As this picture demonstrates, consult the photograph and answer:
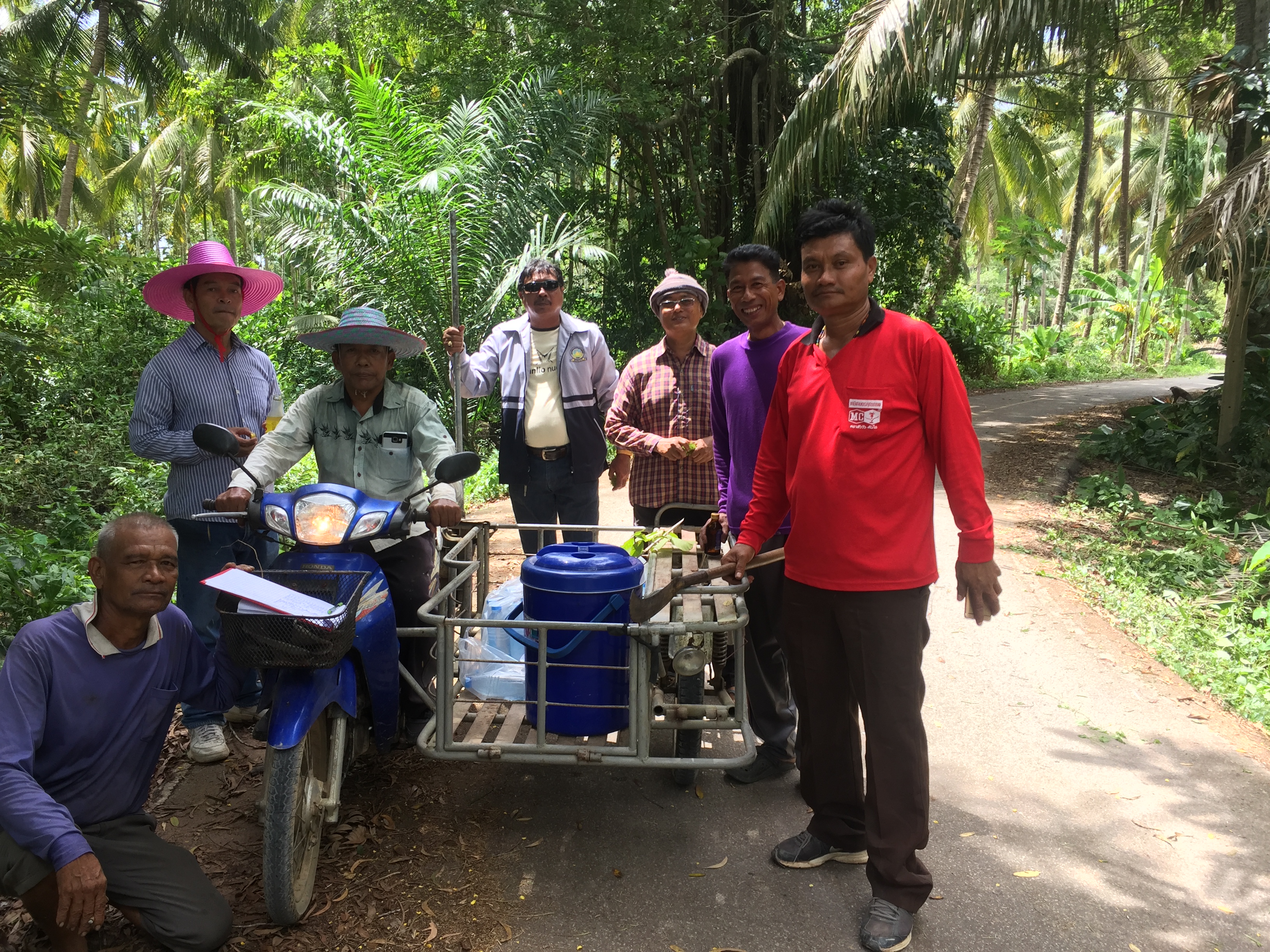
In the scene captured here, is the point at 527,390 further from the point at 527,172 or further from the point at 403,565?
the point at 527,172

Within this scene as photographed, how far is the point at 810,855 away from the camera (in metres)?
3.34

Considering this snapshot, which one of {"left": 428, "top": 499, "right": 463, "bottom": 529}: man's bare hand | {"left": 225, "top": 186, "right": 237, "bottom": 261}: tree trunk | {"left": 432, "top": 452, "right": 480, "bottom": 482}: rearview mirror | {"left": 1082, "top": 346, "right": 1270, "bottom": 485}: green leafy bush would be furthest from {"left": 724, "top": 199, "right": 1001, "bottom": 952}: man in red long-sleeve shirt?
{"left": 225, "top": 186, "right": 237, "bottom": 261}: tree trunk

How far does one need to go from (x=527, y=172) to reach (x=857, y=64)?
3437mm

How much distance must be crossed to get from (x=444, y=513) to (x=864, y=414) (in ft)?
5.34

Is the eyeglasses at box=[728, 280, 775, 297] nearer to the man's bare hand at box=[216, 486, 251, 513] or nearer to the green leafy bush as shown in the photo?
the man's bare hand at box=[216, 486, 251, 513]

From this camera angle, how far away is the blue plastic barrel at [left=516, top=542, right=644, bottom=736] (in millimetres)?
3332

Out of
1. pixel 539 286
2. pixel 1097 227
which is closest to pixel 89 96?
pixel 539 286

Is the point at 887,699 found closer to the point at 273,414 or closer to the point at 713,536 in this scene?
the point at 713,536

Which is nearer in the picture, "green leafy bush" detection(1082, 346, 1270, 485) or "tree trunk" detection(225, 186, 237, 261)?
"green leafy bush" detection(1082, 346, 1270, 485)

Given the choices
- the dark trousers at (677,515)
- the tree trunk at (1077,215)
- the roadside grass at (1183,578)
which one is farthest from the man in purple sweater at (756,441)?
the tree trunk at (1077,215)

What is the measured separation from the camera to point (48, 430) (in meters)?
9.61

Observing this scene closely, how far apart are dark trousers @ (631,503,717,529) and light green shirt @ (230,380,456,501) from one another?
1135 mm

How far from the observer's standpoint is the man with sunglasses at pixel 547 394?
4.81 meters

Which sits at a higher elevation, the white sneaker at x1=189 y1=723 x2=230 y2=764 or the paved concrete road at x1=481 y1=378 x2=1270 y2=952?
the white sneaker at x1=189 y1=723 x2=230 y2=764
